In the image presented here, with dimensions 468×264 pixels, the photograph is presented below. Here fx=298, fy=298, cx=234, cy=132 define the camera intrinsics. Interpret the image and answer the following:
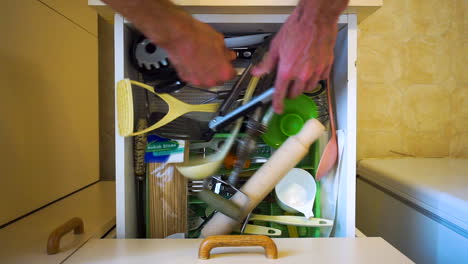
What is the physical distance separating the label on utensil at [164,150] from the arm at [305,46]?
21cm

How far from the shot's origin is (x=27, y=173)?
678 mm

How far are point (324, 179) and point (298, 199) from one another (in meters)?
0.06

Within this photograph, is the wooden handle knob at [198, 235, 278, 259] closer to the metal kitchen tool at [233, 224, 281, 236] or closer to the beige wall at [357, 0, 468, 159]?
the metal kitchen tool at [233, 224, 281, 236]

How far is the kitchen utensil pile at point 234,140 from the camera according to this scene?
50cm

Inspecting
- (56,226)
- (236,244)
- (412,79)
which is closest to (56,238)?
(56,226)

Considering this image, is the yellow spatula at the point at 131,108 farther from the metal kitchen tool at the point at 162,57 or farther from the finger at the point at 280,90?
the finger at the point at 280,90

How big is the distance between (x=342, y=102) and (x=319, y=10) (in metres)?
0.21

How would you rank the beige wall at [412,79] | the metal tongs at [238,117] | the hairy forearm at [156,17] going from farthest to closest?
the beige wall at [412,79] < the metal tongs at [238,117] < the hairy forearm at [156,17]

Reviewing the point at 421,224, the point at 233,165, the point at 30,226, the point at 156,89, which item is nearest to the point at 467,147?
the point at 421,224

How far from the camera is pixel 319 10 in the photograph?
40 centimetres

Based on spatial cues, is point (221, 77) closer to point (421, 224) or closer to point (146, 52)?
point (146, 52)

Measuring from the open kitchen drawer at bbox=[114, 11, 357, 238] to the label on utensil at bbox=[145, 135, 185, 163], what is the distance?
0.04 meters

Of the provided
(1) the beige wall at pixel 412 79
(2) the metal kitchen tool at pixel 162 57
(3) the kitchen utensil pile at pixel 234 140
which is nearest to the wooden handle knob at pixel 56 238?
(3) the kitchen utensil pile at pixel 234 140

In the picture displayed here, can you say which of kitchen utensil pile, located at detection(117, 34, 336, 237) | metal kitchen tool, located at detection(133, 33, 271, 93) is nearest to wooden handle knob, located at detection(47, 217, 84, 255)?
kitchen utensil pile, located at detection(117, 34, 336, 237)
